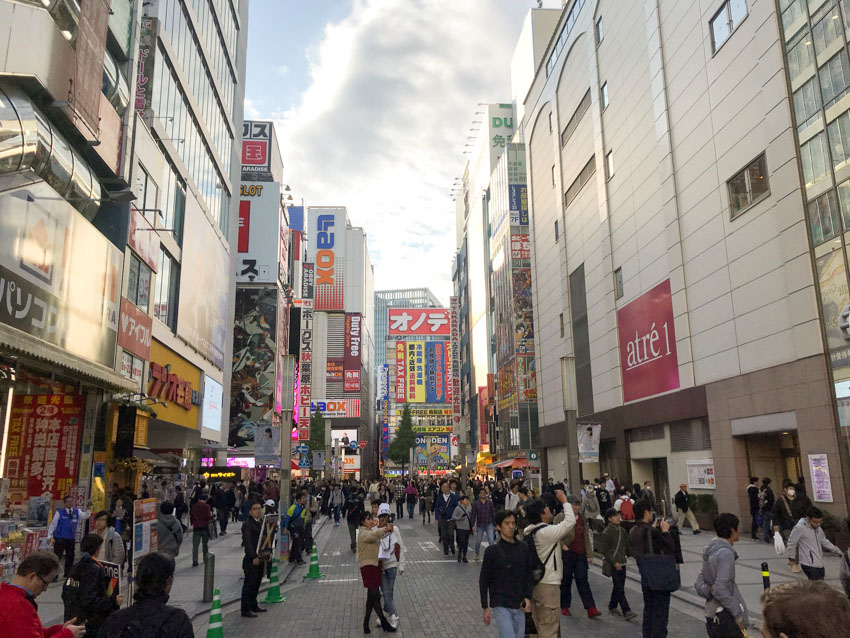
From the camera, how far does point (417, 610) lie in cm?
1101

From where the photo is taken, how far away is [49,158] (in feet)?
52.7

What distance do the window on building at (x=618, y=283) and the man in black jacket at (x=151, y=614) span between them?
104 ft

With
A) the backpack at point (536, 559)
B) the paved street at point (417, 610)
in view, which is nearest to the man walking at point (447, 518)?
the paved street at point (417, 610)

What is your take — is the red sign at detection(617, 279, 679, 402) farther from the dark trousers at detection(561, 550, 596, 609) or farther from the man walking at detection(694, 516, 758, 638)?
the man walking at detection(694, 516, 758, 638)

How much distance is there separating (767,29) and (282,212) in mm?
53763

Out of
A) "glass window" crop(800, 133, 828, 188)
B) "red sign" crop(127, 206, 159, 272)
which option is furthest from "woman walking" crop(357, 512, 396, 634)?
"red sign" crop(127, 206, 159, 272)

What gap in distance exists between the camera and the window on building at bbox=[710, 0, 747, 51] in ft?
72.5

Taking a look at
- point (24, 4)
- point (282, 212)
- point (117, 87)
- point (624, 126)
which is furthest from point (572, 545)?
point (282, 212)

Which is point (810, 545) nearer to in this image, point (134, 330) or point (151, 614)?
point (151, 614)

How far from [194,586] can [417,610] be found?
5.48m

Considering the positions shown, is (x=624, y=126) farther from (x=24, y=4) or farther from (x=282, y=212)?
(x=282, y=212)

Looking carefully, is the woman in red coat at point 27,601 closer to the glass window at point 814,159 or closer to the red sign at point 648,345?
the glass window at point 814,159

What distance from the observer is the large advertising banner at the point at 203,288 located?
32.0m

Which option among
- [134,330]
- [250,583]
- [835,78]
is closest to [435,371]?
[134,330]
